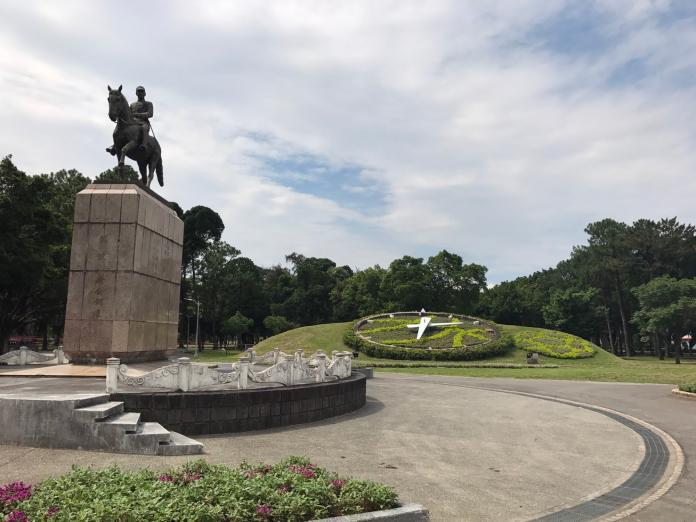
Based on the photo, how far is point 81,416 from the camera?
7965 mm

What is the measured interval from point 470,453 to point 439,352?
1116 inches

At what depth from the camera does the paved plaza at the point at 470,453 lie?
6.66 m

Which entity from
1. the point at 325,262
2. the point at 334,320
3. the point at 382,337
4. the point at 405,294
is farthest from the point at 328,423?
the point at 325,262

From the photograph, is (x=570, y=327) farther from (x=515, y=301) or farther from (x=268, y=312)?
(x=268, y=312)

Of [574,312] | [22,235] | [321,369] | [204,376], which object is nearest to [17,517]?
[204,376]

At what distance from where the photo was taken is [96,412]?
8.04m

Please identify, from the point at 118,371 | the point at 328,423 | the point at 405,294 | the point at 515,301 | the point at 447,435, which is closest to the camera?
the point at 118,371

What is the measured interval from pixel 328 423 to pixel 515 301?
64440 mm

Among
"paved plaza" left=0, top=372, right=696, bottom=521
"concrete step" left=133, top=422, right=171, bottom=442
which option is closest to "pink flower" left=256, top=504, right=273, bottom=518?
"paved plaza" left=0, top=372, right=696, bottom=521

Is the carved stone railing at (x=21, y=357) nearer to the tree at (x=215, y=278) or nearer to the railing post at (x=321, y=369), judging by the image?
the railing post at (x=321, y=369)

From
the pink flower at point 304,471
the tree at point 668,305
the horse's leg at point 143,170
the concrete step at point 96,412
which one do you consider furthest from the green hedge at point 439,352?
the pink flower at point 304,471

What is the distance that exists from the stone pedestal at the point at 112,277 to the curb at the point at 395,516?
9329mm

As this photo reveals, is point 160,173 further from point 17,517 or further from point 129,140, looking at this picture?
point 17,517

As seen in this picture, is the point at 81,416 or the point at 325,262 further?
the point at 325,262
